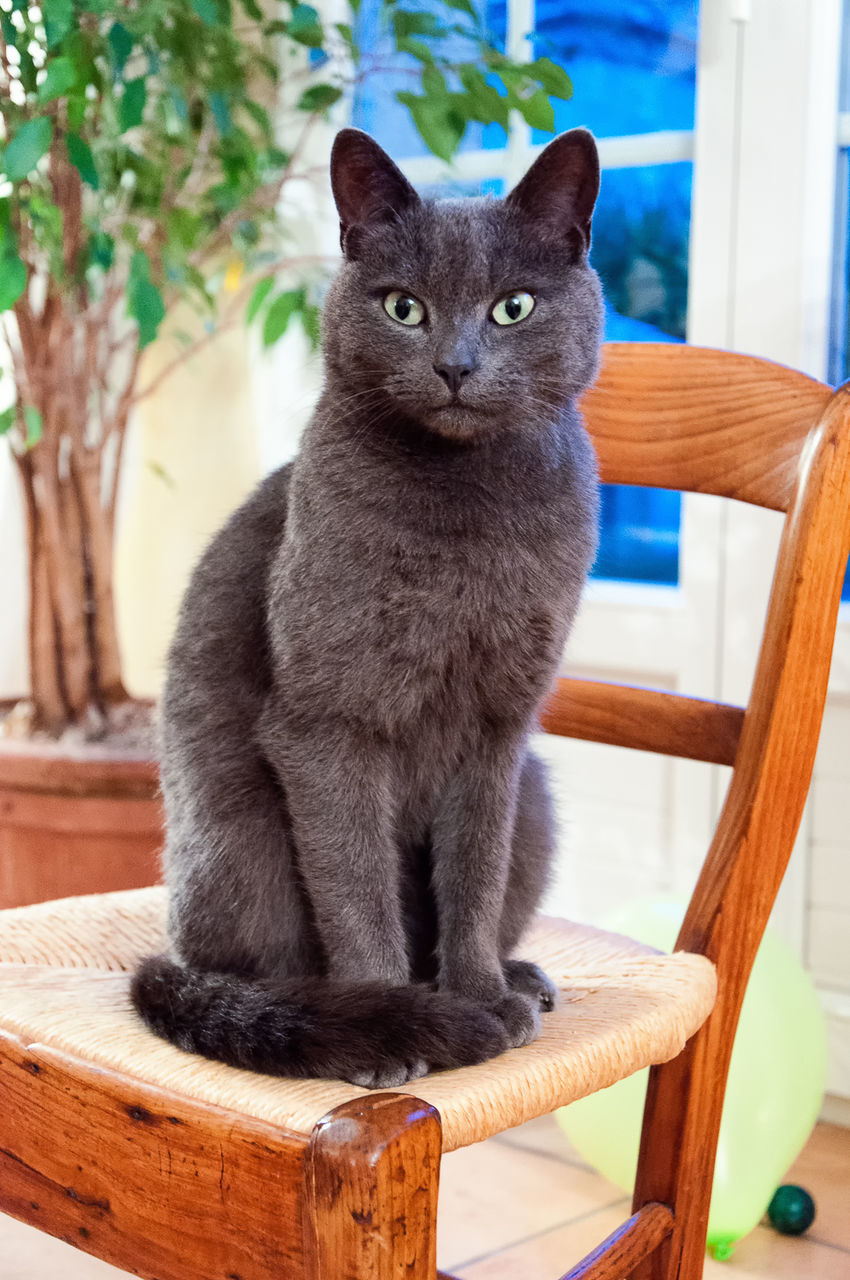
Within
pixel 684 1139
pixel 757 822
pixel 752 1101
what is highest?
pixel 757 822

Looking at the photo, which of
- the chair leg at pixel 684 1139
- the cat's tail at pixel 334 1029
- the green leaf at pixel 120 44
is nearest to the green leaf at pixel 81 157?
the green leaf at pixel 120 44

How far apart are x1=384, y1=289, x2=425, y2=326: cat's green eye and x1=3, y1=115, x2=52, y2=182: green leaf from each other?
0.56 metres

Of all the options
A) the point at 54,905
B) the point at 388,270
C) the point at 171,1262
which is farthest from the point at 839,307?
the point at 171,1262

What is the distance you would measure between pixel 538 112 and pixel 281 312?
0.44m

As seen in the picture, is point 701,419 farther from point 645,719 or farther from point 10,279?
point 10,279

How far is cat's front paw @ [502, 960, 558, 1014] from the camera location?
0.83m

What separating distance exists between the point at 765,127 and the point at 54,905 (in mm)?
1209

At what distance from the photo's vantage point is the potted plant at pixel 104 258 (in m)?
1.31

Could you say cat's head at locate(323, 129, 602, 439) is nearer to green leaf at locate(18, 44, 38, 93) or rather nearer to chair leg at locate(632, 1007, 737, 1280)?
chair leg at locate(632, 1007, 737, 1280)

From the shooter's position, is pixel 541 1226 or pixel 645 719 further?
pixel 541 1226

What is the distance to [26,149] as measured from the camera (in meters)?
1.12

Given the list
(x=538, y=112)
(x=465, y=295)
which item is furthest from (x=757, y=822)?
(x=538, y=112)

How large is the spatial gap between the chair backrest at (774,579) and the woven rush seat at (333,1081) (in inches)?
2.4

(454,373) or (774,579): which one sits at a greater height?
(454,373)
